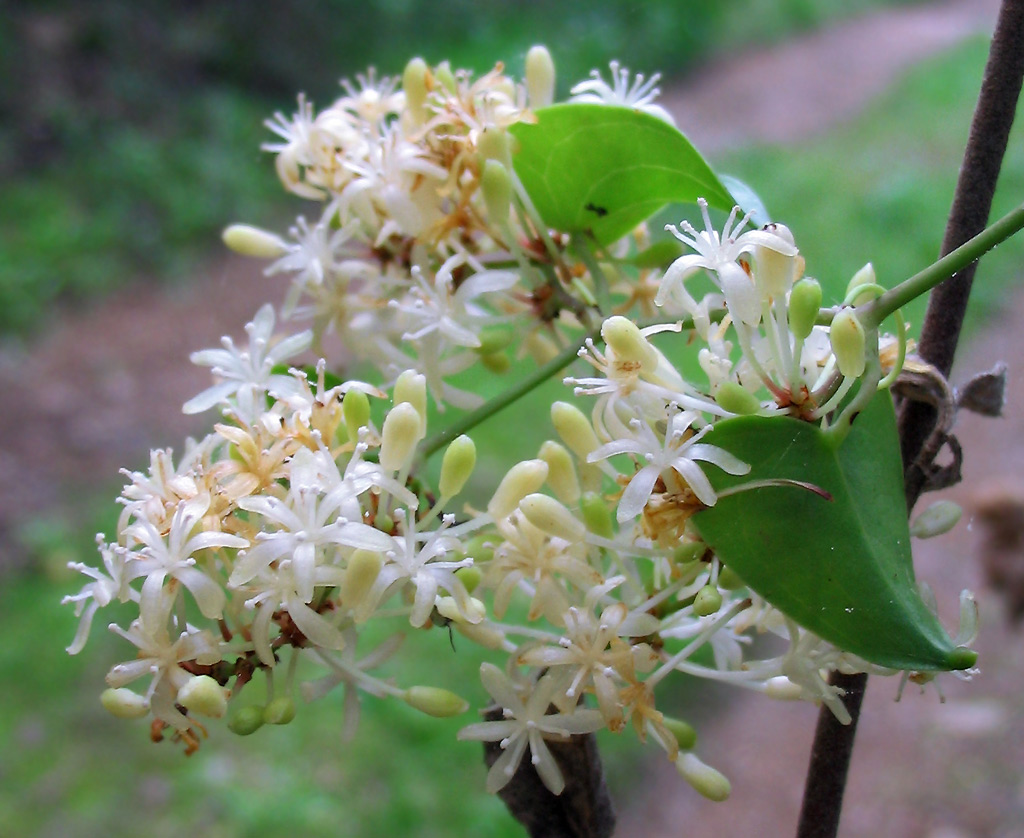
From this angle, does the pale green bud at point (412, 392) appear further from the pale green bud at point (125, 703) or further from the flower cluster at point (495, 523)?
the pale green bud at point (125, 703)

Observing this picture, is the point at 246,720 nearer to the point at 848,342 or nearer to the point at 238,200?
the point at 848,342

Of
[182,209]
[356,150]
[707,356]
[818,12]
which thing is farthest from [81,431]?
[707,356]

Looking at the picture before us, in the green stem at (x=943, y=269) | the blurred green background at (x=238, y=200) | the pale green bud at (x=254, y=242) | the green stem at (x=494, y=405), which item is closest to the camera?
the green stem at (x=943, y=269)

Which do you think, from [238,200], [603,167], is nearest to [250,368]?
[603,167]

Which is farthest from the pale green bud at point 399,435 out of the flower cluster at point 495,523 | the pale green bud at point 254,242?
the pale green bud at point 254,242

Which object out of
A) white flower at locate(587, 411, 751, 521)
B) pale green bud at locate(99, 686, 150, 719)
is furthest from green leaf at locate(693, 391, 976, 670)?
pale green bud at locate(99, 686, 150, 719)

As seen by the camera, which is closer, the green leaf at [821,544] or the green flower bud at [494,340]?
the green leaf at [821,544]

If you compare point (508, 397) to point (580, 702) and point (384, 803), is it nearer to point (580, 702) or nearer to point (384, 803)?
point (580, 702)

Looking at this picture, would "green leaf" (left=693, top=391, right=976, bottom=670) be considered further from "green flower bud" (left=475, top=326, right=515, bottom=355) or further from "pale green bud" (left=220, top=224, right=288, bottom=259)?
"pale green bud" (left=220, top=224, right=288, bottom=259)
